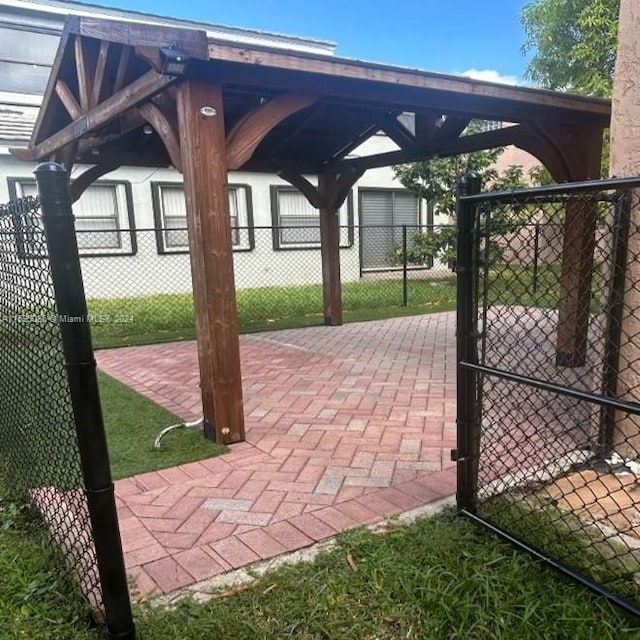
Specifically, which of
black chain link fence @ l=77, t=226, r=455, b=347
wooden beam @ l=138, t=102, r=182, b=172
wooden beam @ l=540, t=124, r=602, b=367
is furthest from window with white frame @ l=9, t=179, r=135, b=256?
wooden beam @ l=540, t=124, r=602, b=367

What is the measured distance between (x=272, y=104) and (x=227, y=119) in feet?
7.90

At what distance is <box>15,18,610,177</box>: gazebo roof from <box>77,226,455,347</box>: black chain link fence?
2.22 meters

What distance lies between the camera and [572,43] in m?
12.7

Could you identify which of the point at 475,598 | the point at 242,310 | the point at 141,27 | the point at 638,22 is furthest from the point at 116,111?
the point at 242,310

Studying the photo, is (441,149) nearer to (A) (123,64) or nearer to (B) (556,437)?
(A) (123,64)

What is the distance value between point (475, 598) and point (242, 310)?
8.14 meters

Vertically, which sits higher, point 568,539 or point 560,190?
point 560,190

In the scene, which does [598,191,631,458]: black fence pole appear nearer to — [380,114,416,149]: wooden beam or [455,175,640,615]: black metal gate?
[455,175,640,615]: black metal gate

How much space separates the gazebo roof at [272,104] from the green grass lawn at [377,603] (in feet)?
8.24

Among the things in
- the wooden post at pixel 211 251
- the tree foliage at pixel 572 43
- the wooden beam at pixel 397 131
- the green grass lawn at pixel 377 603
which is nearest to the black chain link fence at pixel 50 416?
the green grass lawn at pixel 377 603

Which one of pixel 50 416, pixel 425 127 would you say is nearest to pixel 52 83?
pixel 425 127

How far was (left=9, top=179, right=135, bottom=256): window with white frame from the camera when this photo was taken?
1114 centimetres

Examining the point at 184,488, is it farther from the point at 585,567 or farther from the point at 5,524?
the point at 585,567

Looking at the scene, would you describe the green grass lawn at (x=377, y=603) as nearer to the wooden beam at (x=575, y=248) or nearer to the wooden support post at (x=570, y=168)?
the wooden beam at (x=575, y=248)
